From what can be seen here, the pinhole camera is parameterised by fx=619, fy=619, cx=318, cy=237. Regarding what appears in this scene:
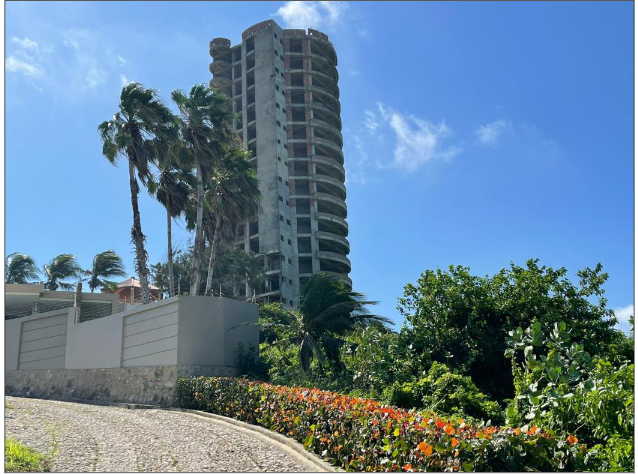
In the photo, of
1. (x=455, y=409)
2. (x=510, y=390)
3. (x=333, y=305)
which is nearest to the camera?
(x=455, y=409)

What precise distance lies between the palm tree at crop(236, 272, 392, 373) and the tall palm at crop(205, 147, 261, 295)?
13099 mm

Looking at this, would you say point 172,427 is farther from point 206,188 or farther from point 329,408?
point 206,188

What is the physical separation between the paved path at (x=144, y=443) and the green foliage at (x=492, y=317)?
4843 mm

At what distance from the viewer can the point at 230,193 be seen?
30.7 meters

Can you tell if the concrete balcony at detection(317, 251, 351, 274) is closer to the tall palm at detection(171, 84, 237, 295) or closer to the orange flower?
the tall palm at detection(171, 84, 237, 295)

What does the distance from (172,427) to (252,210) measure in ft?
69.4

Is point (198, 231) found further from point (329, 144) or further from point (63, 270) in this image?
point (329, 144)

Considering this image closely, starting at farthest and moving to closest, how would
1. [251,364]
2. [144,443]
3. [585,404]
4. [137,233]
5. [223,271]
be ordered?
[223,271] < [137,233] < [251,364] < [144,443] < [585,404]

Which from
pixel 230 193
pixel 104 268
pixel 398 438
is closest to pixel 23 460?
pixel 398 438

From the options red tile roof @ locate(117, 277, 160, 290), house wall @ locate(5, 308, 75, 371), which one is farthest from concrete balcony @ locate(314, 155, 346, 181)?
house wall @ locate(5, 308, 75, 371)

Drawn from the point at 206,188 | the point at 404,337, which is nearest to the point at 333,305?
the point at 404,337

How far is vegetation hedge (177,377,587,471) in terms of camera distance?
6.71 m

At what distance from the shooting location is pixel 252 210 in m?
33.3

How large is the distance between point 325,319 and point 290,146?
5565 cm
